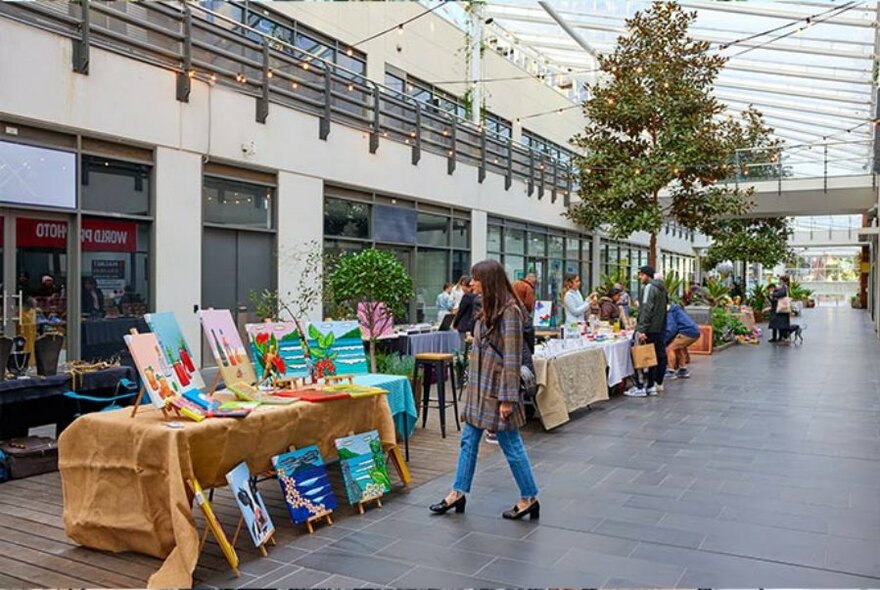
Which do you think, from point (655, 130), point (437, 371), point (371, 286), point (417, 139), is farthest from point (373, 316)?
point (655, 130)

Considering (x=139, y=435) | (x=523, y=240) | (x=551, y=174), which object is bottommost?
(x=139, y=435)

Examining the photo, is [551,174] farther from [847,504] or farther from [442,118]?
[847,504]

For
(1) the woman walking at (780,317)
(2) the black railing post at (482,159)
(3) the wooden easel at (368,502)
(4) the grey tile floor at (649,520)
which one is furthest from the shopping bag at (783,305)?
(3) the wooden easel at (368,502)

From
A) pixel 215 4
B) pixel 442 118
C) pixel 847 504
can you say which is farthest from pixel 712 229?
pixel 847 504

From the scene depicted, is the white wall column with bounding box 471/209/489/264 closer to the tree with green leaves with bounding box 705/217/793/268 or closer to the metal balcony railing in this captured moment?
the metal balcony railing

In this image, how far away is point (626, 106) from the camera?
1848cm

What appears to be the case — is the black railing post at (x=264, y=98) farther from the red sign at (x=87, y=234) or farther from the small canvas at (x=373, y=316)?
the small canvas at (x=373, y=316)

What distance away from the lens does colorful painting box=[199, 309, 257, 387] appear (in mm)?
4680

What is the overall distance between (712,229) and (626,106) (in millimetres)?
4124

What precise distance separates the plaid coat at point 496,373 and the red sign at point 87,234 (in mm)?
6196

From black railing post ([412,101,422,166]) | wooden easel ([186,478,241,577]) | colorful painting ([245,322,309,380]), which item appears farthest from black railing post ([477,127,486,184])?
wooden easel ([186,478,241,577])

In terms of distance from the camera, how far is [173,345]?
4.41 meters

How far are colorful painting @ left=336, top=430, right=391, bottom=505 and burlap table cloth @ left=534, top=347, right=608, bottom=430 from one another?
277 centimetres

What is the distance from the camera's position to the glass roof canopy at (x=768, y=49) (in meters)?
18.4
